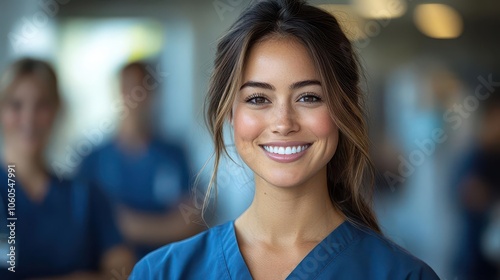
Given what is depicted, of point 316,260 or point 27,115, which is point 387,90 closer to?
point 27,115

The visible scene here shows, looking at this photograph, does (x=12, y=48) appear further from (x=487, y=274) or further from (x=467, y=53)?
(x=487, y=274)

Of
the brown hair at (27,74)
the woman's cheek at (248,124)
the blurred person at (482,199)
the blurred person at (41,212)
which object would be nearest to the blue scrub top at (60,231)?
the blurred person at (41,212)

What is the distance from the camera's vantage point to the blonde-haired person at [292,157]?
150cm

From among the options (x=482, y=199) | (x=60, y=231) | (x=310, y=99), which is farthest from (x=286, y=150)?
(x=482, y=199)

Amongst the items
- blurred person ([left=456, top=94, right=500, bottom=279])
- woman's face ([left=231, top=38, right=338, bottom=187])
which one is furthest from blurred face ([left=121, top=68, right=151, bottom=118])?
woman's face ([left=231, top=38, right=338, bottom=187])

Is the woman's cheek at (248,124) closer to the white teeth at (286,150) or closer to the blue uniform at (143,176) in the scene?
the white teeth at (286,150)

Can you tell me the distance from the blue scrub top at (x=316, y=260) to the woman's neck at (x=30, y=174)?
1604 millimetres

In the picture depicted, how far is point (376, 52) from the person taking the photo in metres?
3.61

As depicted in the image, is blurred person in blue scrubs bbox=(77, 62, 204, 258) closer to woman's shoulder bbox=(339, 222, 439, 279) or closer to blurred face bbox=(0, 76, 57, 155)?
blurred face bbox=(0, 76, 57, 155)

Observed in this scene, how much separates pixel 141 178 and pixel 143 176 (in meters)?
0.01

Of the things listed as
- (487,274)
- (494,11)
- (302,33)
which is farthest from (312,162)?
(494,11)

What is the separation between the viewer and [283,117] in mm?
1479

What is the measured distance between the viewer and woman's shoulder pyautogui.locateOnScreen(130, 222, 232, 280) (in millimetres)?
1588

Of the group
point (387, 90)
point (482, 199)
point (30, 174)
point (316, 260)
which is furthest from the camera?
point (387, 90)
